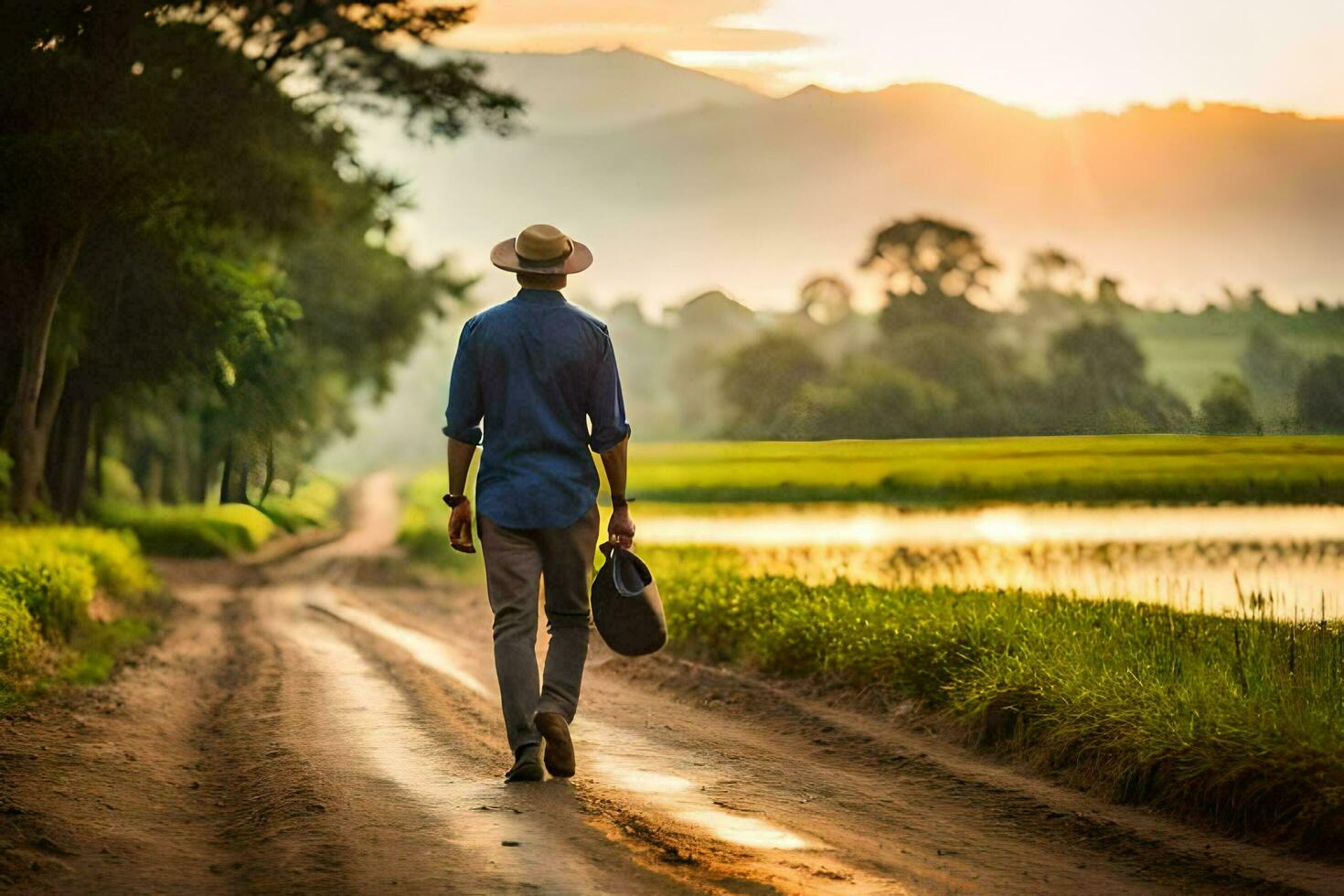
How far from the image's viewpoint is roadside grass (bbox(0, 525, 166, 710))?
39.4ft

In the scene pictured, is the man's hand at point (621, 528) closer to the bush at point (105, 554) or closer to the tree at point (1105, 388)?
the tree at point (1105, 388)

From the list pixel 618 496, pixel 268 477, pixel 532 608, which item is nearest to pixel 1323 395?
pixel 618 496

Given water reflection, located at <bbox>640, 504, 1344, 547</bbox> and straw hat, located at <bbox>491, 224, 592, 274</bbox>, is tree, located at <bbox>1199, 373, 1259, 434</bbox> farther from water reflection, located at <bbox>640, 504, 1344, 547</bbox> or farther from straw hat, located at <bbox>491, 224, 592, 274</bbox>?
straw hat, located at <bbox>491, 224, 592, 274</bbox>

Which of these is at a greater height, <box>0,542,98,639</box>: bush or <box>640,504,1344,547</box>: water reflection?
<box>640,504,1344,547</box>: water reflection

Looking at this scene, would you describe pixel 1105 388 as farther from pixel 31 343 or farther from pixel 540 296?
pixel 31 343

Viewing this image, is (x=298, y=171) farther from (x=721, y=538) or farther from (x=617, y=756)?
(x=617, y=756)

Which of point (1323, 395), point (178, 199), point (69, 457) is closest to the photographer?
point (1323, 395)

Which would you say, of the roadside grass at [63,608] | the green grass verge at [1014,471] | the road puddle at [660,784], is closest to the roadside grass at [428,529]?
the roadside grass at [63,608]

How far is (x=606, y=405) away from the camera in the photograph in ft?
24.6

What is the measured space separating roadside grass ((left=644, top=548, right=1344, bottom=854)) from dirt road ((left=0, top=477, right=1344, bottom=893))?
25 cm

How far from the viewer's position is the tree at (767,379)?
688 inches

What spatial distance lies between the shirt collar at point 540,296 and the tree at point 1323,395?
25.3ft

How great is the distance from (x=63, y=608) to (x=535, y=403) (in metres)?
8.99

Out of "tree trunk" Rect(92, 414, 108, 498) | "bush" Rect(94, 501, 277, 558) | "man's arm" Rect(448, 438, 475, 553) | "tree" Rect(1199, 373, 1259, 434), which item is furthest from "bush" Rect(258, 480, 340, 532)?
"man's arm" Rect(448, 438, 475, 553)
